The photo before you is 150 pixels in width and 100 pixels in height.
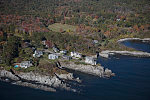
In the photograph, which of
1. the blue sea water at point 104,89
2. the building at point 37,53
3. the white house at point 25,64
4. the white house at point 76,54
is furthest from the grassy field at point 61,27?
the white house at point 25,64

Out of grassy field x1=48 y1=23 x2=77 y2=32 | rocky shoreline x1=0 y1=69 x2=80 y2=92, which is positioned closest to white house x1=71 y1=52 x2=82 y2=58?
rocky shoreline x1=0 y1=69 x2=80 y2=92

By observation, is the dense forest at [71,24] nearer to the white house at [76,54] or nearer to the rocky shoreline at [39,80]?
the white house at [76,54]

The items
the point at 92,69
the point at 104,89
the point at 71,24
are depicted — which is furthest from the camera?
the point at 71,24

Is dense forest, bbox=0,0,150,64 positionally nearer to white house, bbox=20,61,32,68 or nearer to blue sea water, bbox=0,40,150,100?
white house, bbox=20,61,32,68

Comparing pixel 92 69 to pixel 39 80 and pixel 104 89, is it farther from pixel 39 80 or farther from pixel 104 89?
pixel 39 80

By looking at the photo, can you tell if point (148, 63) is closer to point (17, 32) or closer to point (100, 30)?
point (100, 30)

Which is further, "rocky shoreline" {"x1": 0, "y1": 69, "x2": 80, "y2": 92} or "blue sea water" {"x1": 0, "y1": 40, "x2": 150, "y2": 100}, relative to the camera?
"rocky shoreline" {"x1": 0, "y1": 69, "x2": 80, "y2": 92}

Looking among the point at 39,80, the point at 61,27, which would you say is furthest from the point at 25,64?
the point at 61,27

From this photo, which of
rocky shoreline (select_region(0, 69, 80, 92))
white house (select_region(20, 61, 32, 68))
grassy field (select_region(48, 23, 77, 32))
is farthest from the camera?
grassy field (select_region(48, 23, 77, 32))
